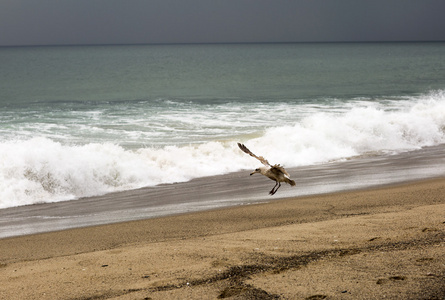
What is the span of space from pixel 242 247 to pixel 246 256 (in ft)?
1.34

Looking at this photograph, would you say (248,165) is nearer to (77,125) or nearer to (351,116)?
(351,116)

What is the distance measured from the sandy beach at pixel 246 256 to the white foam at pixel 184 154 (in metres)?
3.35

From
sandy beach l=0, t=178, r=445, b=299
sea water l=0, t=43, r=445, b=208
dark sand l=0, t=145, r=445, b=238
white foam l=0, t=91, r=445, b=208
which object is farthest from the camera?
sea water l=0, t=43, r=445, b=208

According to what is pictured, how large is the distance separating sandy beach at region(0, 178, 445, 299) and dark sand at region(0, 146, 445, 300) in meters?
0.01

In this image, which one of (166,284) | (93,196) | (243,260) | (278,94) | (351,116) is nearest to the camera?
(166,284)

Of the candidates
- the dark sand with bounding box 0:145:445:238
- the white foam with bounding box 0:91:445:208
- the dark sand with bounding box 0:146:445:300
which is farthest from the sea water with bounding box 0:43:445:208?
the dark sand with bounding box 0:146:445:300

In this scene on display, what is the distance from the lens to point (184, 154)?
14883 millimetres

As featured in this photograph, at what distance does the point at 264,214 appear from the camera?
9.47 metres

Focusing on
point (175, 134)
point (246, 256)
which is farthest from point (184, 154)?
point (246, 256)

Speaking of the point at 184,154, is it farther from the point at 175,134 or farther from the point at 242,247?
the point at 242,247

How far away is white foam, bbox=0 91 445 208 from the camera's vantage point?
40.1ft

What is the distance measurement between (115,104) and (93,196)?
1682cm

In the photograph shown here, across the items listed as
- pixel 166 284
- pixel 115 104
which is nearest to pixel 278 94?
pixel 115 104

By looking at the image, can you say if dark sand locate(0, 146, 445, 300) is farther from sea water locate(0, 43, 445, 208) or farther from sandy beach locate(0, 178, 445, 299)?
sea water locate(0, 43, 445, 208)
